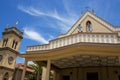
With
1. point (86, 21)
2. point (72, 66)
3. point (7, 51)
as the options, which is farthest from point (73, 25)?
point (7, 51)

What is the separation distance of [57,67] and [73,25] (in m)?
5.60

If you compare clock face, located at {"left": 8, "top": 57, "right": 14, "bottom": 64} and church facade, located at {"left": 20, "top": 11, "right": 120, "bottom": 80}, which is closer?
church facade, located at {"left": 20, "top": 11, "right": 120, "bottom": 80}

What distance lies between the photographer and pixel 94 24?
659 inches

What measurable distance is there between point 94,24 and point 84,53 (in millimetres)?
7632

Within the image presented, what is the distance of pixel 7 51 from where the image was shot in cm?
2830

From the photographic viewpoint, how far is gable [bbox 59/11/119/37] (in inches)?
628

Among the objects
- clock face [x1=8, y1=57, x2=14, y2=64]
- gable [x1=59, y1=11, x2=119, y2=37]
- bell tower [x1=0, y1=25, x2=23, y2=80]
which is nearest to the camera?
gable [x1=59, y1=11, x2=119, y2=37]

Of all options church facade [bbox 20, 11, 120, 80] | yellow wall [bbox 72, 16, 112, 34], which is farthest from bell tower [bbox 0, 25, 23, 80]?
yellow wall [bbox 72, 16, 112, 34]

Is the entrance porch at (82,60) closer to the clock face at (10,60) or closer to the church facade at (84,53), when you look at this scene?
the church facade at (84,53)

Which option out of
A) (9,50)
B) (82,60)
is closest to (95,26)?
(82,60)

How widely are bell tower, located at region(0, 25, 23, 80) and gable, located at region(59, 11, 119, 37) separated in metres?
16.1

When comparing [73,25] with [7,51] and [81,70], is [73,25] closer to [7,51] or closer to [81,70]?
[81,70]

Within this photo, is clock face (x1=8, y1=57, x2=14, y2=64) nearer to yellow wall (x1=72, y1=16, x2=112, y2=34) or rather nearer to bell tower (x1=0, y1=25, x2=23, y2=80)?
bell tower (x1=0, y1=25, x2=23, y2=80)

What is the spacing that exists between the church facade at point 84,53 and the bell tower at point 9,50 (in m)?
15.1
